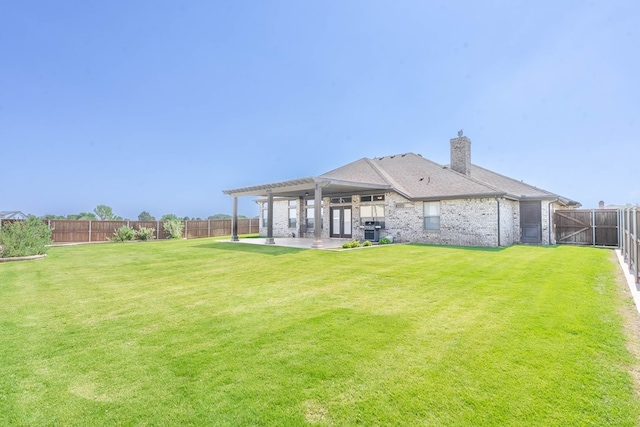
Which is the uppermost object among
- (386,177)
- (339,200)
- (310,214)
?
(386,177)

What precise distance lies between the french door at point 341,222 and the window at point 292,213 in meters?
3.44

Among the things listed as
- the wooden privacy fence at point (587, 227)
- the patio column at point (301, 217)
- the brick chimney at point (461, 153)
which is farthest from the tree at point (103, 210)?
the wooden privacy fence at point (587, 227)

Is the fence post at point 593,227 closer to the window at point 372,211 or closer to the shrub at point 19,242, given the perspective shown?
the window at point 372,211

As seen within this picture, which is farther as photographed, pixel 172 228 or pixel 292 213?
pixel 172 228

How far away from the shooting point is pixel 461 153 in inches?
669

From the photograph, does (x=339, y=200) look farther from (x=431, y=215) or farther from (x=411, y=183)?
(x=431, y=215)

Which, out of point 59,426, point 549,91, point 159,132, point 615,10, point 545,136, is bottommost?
point 59,426

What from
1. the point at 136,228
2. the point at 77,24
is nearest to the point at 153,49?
the point at 77,24

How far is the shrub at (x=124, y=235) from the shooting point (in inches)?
794

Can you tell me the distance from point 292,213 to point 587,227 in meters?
16.9

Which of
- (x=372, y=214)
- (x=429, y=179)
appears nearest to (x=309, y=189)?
(x=372, y=214)

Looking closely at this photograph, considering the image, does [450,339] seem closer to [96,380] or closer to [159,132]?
[96,380]

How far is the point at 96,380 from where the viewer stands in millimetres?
2936

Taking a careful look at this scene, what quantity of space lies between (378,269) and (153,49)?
21.5m
